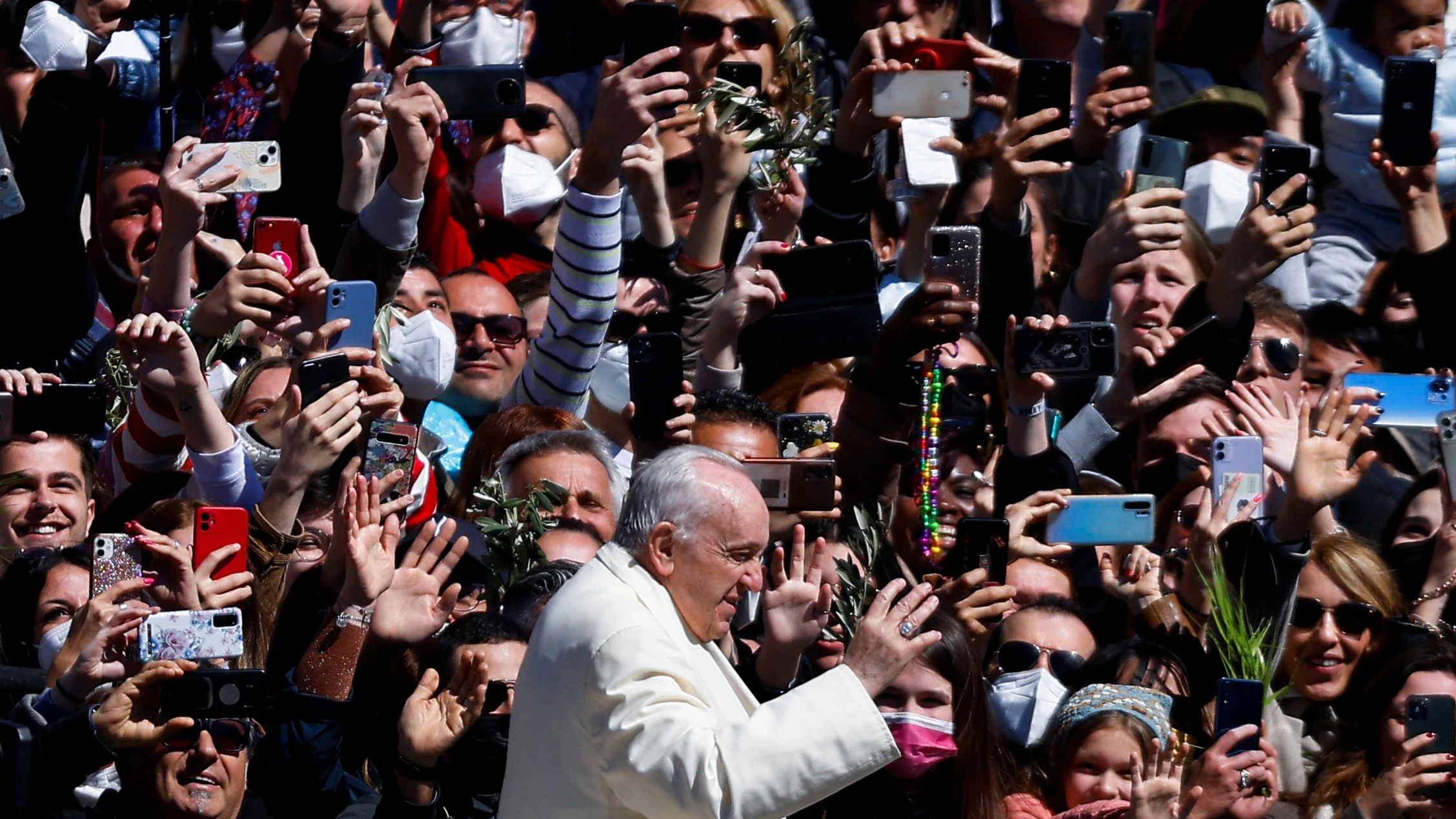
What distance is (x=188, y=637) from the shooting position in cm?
512

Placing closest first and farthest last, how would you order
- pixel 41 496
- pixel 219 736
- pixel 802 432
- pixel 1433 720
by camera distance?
pixel 219 736
pixel 1433 720
pixel 802 432
pixel 41 496

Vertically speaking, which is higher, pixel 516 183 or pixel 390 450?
pixel 390 450

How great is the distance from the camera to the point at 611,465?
20.4 ft

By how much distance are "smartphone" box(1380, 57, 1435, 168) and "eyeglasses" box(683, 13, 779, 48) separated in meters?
1.88

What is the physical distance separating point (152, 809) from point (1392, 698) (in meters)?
3.04

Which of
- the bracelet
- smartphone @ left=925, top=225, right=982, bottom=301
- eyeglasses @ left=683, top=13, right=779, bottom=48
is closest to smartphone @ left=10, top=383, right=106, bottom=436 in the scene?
smartphone @ left=925, top=225, right=982, bottom=301

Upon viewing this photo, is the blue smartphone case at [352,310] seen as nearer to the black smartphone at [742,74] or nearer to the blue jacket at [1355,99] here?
the black smartphone at [742,74]

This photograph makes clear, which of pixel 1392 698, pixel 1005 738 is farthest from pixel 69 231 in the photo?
pixel 1392 698

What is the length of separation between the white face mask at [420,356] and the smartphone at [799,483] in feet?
4.13

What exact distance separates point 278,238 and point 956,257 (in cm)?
173

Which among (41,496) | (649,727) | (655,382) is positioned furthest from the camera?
(41,496)

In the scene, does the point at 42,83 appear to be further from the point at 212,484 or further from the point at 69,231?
the point at 212,484

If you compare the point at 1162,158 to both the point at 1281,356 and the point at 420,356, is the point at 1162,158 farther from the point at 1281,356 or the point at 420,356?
the point at 420,356

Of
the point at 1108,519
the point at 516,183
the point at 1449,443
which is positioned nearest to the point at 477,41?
the point at 516,183
